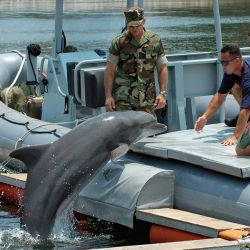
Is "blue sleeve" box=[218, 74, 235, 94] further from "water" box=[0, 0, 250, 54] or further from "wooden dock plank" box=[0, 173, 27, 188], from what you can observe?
"water" box=[0, 0, 250, 54]

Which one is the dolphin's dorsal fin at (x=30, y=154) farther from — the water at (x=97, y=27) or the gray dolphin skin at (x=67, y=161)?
the water at (x=97, y=27)

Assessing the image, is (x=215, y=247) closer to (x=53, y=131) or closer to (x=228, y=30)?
(x=53, y=131)

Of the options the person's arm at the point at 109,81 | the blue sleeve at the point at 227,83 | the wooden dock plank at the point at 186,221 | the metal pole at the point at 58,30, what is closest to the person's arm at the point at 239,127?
the blue sleeve at the point at 227,83

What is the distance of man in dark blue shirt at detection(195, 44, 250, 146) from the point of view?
857 centimetres

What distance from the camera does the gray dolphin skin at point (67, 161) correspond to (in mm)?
8312

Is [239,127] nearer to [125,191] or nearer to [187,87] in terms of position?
[125,191]

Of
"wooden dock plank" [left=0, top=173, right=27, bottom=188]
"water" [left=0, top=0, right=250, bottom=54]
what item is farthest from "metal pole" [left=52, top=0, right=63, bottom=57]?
"wooden dock plank" [left=0, top=173, right=27, bottom=188]

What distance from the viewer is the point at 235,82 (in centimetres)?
896

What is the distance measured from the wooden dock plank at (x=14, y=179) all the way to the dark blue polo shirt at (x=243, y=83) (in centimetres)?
240

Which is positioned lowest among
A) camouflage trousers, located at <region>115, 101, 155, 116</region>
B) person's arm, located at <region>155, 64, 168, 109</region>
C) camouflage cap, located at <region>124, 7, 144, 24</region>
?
camouflage trousers, located at <region>115, 101, 155, 116</region>

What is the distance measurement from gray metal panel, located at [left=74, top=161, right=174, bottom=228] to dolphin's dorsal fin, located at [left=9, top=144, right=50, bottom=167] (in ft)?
2.08

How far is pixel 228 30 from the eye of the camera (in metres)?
21.6

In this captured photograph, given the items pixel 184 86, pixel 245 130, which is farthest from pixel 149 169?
pixel 184 86

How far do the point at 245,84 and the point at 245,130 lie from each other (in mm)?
614
